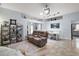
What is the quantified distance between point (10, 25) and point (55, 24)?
1.15 m

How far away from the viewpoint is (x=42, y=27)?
7.08ft

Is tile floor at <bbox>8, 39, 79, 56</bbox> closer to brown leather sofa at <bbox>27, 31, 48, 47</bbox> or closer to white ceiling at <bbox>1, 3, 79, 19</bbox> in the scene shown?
brown leather sofa at <bbox>27, 31, 48, 47</bbox>

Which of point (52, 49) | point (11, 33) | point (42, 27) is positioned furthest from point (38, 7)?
point (52, 49)

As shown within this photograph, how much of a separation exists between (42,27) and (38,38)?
305mm

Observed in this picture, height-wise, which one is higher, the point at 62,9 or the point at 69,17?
the point at 62,9

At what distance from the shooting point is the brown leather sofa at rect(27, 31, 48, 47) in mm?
2092

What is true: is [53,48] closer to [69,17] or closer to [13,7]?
[69,17]

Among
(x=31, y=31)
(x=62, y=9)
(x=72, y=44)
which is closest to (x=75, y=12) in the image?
(x=62, y=9)

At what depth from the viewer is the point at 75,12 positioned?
1997mm

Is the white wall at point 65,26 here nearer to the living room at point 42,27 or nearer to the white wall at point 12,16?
the living room at point 42,27

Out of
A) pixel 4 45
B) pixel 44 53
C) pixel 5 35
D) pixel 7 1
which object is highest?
pixel 7 1

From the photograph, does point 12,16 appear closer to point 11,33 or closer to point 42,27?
point 11,33

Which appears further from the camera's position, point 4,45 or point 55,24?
point 55,24

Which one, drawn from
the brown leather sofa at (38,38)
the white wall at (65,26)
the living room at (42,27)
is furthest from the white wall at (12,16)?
the white wall at (65,26)
